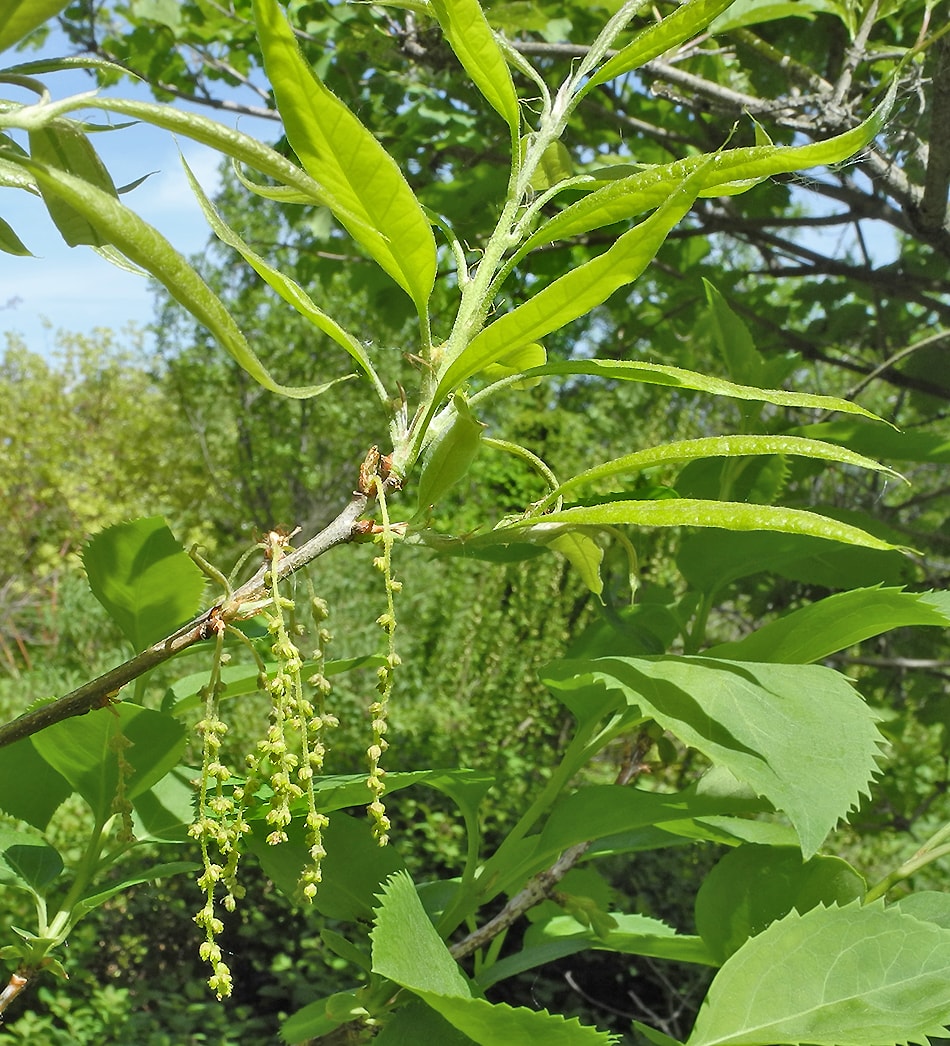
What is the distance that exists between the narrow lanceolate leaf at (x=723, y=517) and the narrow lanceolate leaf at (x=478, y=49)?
24 cm

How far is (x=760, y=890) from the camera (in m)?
0.68

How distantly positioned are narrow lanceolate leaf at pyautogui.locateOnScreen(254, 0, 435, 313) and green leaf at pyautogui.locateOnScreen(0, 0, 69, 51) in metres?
0.10

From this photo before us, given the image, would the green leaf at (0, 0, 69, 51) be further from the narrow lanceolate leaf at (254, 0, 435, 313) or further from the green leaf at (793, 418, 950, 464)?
the green leaf at (793, 418, 950, 464)

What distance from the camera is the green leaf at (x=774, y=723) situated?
511 mm

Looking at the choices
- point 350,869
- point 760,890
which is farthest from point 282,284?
point 760,890

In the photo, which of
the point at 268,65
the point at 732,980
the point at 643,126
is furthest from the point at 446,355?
the point at 643,126

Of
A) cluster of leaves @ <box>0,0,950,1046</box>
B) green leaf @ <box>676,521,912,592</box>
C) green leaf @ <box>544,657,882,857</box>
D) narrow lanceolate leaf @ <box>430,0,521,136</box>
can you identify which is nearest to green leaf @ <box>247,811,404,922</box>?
cluster of leaves @ <box>0,0,950,1046</box>

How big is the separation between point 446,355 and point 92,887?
49cm

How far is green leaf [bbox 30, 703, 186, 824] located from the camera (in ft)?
2.00

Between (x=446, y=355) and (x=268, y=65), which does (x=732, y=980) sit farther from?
(x=268, y=65)

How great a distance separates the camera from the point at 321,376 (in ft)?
19.6

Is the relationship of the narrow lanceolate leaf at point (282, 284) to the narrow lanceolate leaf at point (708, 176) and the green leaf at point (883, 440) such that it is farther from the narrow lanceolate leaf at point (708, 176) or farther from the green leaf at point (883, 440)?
the green leaf at point (883, 440)

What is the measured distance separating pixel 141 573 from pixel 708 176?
40cm

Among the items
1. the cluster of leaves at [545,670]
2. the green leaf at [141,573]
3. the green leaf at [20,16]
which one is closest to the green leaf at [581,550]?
the cluster of leaves at [545,670]
